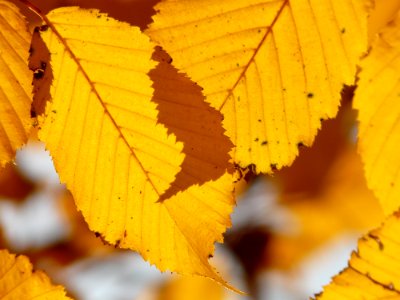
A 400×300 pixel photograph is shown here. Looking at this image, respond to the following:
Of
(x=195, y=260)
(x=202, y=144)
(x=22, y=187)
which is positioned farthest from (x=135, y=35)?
(x=22, y=187)

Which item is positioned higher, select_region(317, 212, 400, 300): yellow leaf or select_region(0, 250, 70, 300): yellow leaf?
select_region(317, 212, 400, 300): yellow leaf

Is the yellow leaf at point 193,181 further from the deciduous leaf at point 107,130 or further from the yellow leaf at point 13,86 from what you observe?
the yellow leaf at point 13,86

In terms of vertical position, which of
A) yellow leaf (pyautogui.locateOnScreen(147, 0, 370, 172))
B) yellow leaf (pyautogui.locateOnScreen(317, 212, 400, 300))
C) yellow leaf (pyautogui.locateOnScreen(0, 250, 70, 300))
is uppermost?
yellow leaf (pyautogui.locateOnScreen(147, 0, 370, 172))

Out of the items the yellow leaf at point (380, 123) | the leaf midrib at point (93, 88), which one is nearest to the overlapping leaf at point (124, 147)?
the leaf midrib at point (93, 88)

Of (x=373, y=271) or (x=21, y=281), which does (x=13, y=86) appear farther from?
(x=373, y=271)

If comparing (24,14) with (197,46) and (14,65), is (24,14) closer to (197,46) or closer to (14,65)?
(14,65)

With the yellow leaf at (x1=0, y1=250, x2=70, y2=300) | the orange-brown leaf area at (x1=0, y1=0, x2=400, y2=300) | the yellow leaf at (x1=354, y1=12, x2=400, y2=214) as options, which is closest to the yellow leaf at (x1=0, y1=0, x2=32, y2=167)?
the orange-brown leaf area at (x1=0, y1=0, x2=400, y2=300)

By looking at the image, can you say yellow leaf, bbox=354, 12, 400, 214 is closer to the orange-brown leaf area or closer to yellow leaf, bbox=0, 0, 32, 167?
the orange-brown leaf area

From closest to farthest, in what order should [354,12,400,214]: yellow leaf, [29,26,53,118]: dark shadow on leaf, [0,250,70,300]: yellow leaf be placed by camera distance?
[354,12,400,214]: yellow leaf < [29,26,53,118]: dark shadow on leaf < [0,250,70,300]: yellow leaf

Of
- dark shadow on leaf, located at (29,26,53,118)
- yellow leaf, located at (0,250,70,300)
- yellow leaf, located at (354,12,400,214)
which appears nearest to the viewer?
yellow leaf, located at (354,12,400,214)
